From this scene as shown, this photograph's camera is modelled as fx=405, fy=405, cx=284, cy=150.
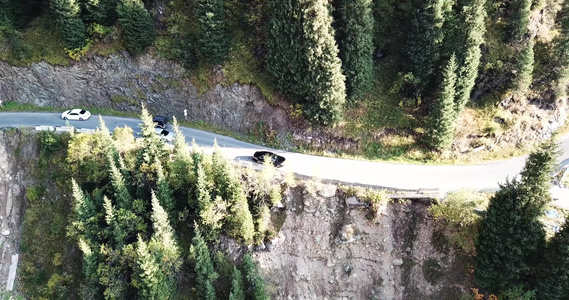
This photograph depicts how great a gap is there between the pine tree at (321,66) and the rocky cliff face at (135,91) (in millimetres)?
5582

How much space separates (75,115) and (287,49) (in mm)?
31384

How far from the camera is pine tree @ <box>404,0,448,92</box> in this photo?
46750 millimetres

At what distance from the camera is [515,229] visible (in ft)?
122

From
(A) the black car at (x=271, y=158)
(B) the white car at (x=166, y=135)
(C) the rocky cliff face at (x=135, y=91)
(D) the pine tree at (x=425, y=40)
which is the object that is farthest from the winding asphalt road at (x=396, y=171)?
(D) the pine tree at (x=425, y=40)

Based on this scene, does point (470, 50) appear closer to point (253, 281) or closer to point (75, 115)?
point (253, 281)

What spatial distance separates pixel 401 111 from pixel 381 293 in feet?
74.6

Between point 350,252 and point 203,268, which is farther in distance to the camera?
point 350,252

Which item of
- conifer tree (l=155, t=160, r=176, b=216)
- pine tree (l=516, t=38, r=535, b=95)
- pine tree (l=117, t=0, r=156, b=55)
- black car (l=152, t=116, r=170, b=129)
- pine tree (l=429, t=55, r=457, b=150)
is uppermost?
pine tree (l=117, t=0, r=156, b=55)

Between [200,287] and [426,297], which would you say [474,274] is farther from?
[200,287]

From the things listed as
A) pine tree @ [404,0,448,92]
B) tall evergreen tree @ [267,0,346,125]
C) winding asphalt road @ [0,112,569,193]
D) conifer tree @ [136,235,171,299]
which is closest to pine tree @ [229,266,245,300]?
conifer tree @ [136,235,171,299]

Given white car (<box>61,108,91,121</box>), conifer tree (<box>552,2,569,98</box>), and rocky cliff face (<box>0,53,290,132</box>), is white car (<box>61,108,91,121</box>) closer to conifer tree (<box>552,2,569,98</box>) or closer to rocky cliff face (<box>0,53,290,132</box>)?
rocky cliff face (<box>0,53,290,132</box>)

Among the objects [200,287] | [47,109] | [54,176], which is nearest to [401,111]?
[200,287]

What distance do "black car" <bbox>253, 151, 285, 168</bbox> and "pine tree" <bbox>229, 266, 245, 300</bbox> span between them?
42.8 ft

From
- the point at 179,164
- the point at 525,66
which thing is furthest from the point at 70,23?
the point at 525,66
